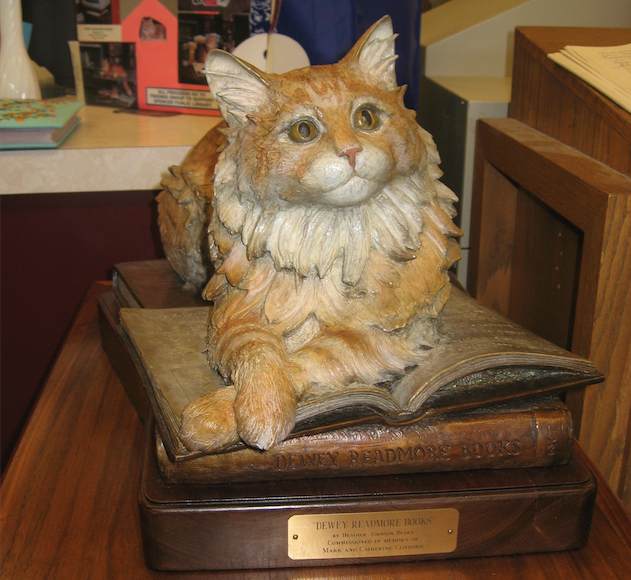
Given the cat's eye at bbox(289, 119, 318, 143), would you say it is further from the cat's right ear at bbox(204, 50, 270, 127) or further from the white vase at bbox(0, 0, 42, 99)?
the white vase at bbox(0, 0, 42, 99)

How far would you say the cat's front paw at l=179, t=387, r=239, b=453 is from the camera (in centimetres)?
78

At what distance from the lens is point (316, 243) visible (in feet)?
2.85

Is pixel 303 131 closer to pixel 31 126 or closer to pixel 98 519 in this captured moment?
pixel 98 519

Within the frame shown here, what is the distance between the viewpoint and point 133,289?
1.32m

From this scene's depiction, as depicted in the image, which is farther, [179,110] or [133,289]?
[179,110]

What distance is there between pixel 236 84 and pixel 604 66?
2.47ft

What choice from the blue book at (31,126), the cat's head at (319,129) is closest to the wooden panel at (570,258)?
the cat's head at (319,129)

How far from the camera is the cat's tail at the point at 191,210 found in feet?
3.87

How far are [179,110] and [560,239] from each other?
1.01 metres

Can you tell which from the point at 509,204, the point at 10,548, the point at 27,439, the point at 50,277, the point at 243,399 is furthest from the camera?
the point at 50,277

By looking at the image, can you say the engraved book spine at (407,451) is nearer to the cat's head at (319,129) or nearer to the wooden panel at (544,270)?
the cat's head at (319,129)

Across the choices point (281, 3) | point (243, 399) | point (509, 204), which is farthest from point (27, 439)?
point (509, 204)

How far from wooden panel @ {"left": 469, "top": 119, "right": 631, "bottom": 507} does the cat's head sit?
39cm

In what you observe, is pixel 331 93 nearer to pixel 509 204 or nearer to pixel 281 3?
pixel 281 3
